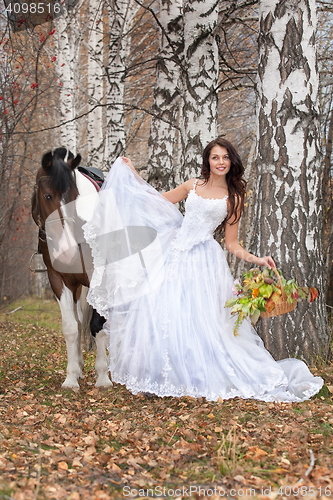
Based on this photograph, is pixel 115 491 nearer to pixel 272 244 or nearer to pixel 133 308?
pixel 133 308

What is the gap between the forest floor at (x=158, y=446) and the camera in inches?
104

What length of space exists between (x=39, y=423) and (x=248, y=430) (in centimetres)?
172

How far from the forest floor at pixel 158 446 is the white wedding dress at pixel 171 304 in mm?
224

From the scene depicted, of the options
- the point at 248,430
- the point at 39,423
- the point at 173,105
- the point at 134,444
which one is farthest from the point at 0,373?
the point at 173,105

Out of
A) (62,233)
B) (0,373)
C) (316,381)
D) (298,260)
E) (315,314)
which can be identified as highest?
(62,233)

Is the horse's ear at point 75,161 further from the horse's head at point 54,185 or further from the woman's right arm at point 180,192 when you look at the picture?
the woman's right arm at point 180,192

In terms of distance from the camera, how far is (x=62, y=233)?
4.50 metres

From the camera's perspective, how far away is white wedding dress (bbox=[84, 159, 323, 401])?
418 centimetres

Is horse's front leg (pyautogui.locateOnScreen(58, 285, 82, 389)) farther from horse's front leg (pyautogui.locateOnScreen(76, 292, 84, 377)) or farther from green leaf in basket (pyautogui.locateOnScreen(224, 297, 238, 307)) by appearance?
green leaf in basket (pyautogui.locateOnScreen(224, 297, 238, 307))

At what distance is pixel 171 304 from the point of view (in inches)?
173

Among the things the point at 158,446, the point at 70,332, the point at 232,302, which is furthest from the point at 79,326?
the point at 158,446

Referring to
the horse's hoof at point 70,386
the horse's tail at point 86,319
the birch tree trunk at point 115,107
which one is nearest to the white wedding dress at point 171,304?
the horse's hoof at point 70,386

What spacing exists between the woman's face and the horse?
1262mm

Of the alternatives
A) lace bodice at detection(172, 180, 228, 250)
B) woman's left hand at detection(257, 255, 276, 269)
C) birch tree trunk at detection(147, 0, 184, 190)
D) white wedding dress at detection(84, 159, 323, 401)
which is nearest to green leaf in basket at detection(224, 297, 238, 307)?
white wedding dress at detection(84, 159, 323, 401)
